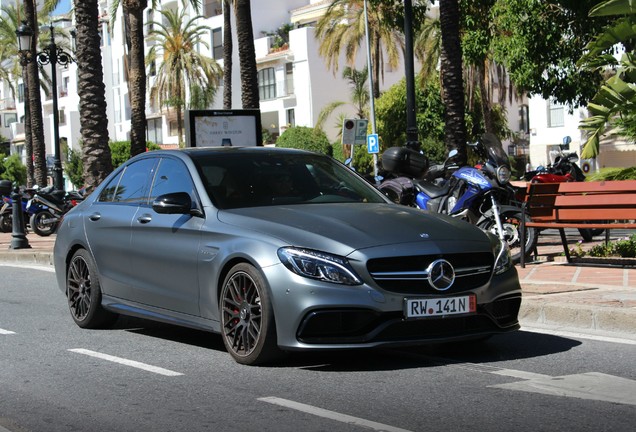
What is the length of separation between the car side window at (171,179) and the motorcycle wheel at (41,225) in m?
18.9

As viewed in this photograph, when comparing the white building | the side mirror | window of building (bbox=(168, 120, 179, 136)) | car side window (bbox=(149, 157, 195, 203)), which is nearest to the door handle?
car side window (bbox=(149, 157, 195, 203))

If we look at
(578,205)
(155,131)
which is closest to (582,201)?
(578,205)

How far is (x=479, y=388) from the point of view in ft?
22.4

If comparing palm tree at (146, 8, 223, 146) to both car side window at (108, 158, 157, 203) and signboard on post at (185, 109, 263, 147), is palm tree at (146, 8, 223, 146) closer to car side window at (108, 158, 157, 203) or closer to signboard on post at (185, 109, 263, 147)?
signboard on post at (185, 109, 263, 147)

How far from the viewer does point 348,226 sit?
7539 mm

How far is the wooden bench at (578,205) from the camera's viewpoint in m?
12.3

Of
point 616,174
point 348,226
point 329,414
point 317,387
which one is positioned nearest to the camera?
point 329,414

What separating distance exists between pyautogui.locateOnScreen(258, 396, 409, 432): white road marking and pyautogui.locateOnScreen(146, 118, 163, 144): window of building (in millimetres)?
76854

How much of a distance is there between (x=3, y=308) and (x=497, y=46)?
51.5ft

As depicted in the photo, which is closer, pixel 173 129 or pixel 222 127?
pixel 222 127

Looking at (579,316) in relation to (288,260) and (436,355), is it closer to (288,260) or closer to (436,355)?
(436,355)

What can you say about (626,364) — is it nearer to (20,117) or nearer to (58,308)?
(58,308)

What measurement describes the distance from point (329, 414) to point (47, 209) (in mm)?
23128

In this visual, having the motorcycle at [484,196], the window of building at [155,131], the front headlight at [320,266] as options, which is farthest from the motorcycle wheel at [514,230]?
the window of building at [155,131]
